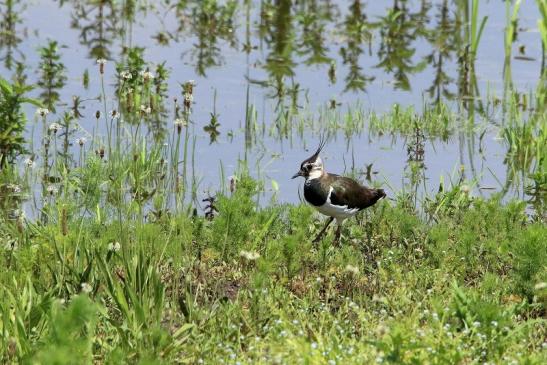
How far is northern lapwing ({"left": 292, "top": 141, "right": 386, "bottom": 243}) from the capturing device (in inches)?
341

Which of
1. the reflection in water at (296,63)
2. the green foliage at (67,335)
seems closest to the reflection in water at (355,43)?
the reflection in water at (296,63)

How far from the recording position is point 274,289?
7320 millimetres

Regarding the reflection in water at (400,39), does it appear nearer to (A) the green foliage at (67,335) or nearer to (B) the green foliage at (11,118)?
(B) the green foliage at (11,118)

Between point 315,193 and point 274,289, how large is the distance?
1551 mm

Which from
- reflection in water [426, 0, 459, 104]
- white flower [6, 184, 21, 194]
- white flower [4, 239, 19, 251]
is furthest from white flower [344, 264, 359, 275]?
reflection in water [426, 0, 459, 104]

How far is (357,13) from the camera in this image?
643 inches

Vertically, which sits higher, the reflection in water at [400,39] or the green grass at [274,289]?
the reflection in water at [400,39]

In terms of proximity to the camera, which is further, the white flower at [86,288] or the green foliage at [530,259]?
the green foliage at [530,259]

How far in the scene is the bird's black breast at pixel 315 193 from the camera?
28.5 ft

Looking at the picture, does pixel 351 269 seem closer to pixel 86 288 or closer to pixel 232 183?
pixel 86 288

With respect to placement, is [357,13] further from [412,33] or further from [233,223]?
[233,223]

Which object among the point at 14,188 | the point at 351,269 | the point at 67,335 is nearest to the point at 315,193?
the point at 351,269

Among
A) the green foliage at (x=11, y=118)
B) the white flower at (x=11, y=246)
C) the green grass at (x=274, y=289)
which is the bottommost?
the green grass at (x=274, y=289)

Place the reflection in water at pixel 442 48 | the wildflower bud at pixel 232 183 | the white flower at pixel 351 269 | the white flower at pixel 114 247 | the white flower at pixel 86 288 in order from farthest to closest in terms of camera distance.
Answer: the reflection in water at pixel 442 48
the wildflower bud at pixel 232 183
the white flower at pixel 351 269
the white flower at pixel 114 247
the white flower at pixel 86 288
